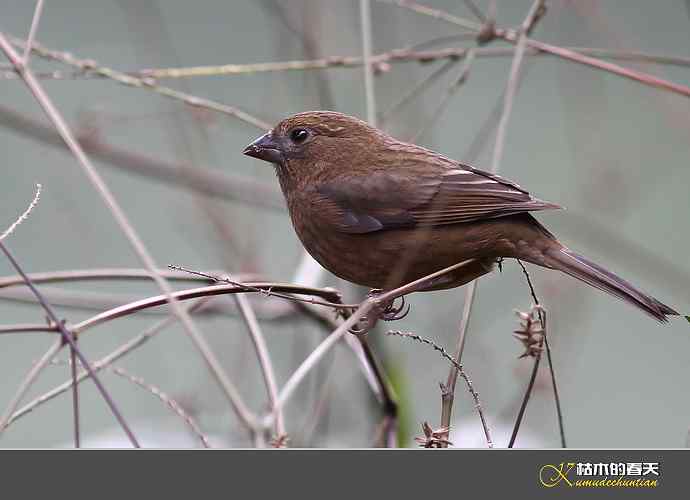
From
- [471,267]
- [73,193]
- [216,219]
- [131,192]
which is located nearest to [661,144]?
[471,267]

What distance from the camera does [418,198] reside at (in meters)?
3.29

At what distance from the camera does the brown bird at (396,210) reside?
3.09 meters

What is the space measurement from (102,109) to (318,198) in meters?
1.25

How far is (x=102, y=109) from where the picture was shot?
4168mm

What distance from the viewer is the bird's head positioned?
3578 millimetres

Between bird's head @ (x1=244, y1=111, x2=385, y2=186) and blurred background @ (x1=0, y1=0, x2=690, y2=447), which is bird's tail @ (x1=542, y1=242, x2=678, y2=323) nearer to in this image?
blurred background @ (x1=0, y1=0, x2=690, y2=447)

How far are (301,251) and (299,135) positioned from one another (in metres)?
1.11

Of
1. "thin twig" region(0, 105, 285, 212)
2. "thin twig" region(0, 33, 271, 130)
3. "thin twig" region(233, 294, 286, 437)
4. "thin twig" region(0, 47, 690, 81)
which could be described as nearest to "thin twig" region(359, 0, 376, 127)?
"thin twig" region(0, 47, 690, 81)

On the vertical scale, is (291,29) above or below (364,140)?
above

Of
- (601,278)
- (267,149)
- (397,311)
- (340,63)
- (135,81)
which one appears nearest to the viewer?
(601,278)

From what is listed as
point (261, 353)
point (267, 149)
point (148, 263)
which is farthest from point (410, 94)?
point (148, 263)

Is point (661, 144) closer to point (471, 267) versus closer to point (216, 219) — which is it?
point (471, 267)

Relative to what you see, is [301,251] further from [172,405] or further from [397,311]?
[172,405]

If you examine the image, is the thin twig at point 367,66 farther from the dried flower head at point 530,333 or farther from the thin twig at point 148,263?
the thin twig at point 148,263
